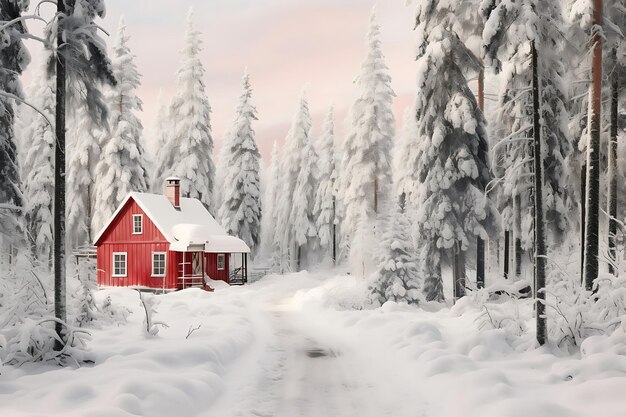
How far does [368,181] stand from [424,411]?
29.0 meters

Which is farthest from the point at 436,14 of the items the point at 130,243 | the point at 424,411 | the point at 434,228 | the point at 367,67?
the point at 130,243

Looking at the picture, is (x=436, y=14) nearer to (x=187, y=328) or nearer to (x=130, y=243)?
(x=187, y=328)

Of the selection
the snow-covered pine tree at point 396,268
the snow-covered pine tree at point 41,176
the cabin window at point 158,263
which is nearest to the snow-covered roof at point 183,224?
the cabin window at point 158,263

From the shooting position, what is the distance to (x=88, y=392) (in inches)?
350

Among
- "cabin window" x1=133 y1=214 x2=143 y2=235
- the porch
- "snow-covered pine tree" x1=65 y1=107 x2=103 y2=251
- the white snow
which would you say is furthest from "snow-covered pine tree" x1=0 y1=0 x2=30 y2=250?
"snow-covered pine tree" x1=65 y1=107 x2=103 y2=251

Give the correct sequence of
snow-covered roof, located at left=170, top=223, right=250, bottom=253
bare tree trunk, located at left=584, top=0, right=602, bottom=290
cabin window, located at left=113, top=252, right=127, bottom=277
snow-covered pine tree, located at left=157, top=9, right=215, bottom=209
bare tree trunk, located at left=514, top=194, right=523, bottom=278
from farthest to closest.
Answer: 1. snow-covered pine tree, located at left=157, top=9, right=215, bottom=209
2. cabin window, located at left=113, top=252, right=127, bottom=277
3. snow-covered roof, located at left=170, top=223, right=250, bottom=253
4. bare tree trunk, located at left=514, top=194, right=523, bottom=278
5. bare tree trunk, located at left=584, top=0, right=602, bottom=290

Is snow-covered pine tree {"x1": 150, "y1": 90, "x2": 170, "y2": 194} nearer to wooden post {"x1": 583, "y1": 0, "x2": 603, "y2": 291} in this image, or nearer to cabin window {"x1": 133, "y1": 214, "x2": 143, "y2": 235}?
cabin window {"x1": 133, "y1": 214, "x2": 143, "y2": 235}

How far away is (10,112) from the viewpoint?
16.1m

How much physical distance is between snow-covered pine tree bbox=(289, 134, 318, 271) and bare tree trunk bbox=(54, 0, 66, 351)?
137 feet

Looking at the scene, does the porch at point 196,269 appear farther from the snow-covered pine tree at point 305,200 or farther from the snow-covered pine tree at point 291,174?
the snow-covered pine tree at point 291,174

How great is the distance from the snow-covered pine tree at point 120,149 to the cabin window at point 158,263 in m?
6.19

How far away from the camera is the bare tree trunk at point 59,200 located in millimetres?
11789

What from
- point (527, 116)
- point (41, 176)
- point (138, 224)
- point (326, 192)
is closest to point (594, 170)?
point (527, 116)

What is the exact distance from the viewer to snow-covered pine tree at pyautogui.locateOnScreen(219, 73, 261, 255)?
46250mm
